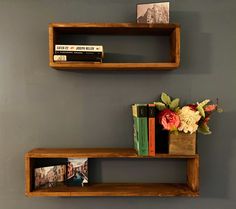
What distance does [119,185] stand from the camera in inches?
69.7

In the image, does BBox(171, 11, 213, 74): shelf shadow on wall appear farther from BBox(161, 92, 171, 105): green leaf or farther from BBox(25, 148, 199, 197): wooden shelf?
BBox(25, 148, 199, 197): wooden shelf

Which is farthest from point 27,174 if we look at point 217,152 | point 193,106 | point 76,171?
point 217,152

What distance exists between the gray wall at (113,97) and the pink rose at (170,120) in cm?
25

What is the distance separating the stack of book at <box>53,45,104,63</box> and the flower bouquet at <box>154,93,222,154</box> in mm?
482

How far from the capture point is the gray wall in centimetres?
179

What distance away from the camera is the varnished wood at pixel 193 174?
5.34 feet

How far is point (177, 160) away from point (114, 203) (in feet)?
1.65

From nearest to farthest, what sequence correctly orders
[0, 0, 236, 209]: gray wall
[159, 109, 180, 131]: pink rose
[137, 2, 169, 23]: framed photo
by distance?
1. [159, 109, 180, 131]: pink rose
2. [137, 2, 169, 23]: framed photo
3. [0, 0, 236, 209]: gray wall

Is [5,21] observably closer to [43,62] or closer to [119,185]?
[43,62]

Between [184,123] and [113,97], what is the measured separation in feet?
1.63

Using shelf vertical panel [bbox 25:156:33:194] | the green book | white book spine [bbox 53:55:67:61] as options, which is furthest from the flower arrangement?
shelf vertical panel [bbox 25:156:33:194]

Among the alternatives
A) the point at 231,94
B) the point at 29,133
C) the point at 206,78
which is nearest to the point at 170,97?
the point at 206,78

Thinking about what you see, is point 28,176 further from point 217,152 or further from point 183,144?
point 217,152

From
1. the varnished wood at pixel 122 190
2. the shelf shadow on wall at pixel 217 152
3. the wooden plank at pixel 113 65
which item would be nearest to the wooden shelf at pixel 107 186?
the varnished wood at pixel 122 190
